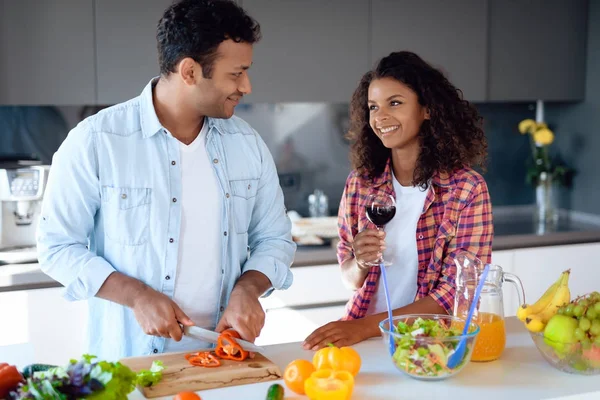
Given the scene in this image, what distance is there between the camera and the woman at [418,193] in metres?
2.06

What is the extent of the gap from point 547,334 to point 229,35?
984mm

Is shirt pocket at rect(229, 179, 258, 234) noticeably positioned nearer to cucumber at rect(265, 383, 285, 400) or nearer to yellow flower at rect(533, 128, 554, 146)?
cucumber at rect(265, 383, 285, 400)

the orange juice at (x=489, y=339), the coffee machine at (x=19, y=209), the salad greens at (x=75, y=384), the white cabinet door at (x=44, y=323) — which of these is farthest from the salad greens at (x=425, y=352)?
the coffee machine at (x=19, y=209)

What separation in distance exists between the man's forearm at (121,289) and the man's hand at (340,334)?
0.40 meters

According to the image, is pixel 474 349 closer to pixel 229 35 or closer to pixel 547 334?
pixel 547 334

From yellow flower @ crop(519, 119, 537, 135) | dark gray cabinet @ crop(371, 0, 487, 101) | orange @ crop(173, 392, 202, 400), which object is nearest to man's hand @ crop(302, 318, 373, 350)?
orange @ crop(173, 392, 202, 400)

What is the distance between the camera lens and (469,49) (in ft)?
12.0

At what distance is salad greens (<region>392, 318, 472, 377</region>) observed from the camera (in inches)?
60.5

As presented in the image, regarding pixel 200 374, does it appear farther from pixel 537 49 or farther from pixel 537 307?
pixel 537 49

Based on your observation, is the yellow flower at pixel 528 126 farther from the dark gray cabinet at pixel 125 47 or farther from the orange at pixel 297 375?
the orange at pixel 297 375

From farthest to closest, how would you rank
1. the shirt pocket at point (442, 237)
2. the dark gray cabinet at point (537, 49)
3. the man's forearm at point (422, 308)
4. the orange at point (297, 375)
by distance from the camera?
1. the dark gray cabinet at point (537, 49)
2. the shirt pocket at point (442, 237)
3. the man's forearm at point (422, 308)
4. the orange at point (297, 375)

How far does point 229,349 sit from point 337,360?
26 centimetres

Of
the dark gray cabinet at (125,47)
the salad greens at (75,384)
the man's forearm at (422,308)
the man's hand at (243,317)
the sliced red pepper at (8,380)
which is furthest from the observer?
the dark gray cabinet at (125,47)

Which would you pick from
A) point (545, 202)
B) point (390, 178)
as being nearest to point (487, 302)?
point (390, 178)
